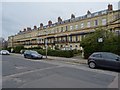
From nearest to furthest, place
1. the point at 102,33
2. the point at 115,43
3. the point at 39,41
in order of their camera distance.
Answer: the point at 115,43
the point at 102,33
the point at 39,41

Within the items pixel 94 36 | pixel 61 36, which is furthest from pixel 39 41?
pixel 94 36

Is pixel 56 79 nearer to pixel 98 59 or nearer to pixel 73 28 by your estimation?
pixel 98 59

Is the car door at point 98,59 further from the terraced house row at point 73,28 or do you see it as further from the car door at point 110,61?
the terraced house row at point 73,28

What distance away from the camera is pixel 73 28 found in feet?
174

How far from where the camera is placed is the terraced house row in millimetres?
41125

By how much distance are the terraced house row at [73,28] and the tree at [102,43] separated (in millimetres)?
9581

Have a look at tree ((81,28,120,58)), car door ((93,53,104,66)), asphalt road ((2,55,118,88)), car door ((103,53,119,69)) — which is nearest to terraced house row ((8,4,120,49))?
tree ((81,28,120,58))

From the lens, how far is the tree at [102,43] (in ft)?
73.9

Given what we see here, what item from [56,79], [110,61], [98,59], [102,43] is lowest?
[56,79]

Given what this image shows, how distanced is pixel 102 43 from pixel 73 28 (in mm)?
29343

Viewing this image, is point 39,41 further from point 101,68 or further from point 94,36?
point 101,68

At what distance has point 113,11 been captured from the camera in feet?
133

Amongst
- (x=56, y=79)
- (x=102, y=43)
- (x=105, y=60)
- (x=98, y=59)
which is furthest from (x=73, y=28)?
(x=56, y=79)

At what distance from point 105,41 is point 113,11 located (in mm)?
19049
